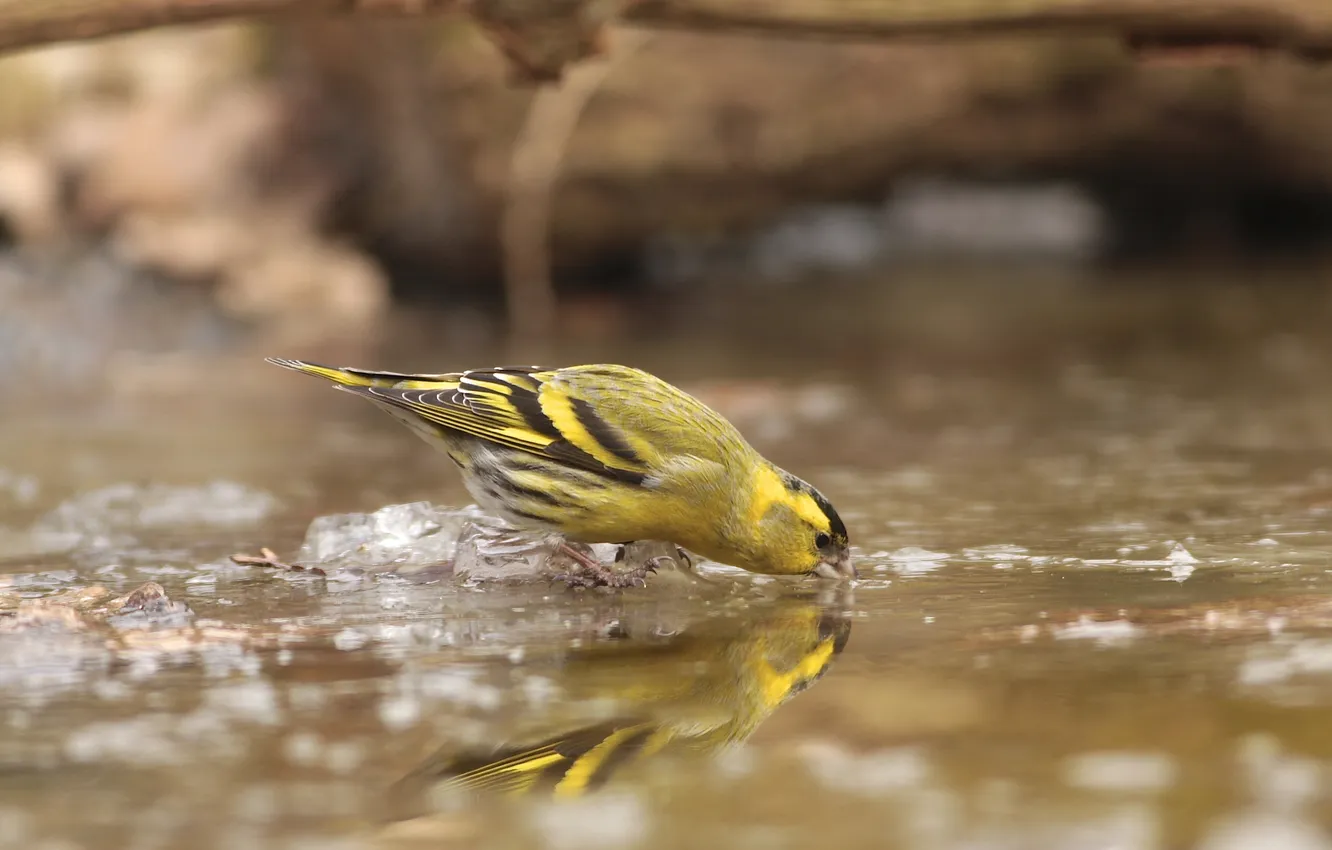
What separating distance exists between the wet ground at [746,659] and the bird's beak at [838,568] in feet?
0.11

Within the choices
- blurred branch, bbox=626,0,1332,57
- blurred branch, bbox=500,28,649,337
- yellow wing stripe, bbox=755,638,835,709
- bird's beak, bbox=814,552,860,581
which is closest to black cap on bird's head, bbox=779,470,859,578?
bird's beak, bbox=814,552,860,581

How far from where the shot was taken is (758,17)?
4.77 meters

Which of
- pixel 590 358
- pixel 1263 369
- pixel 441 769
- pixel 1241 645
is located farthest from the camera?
pixel 590 358

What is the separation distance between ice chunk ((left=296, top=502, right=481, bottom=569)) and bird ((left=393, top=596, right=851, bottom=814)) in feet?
2.82

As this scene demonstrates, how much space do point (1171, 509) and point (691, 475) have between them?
4.54 ft

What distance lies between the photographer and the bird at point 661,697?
7.05ft

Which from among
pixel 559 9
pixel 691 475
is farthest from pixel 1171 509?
pixel 559 9

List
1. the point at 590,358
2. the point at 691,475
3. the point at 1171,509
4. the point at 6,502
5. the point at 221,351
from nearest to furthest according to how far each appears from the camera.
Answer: the point at 691,475, the point at 1171,509, the point at 6,502, the point at 590,358, the point at 221,351

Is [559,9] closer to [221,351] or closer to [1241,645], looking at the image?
[1241,645]

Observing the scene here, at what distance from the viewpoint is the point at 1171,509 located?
4152 millimetres

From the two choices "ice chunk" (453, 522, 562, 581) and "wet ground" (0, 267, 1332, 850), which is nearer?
"wet ground" (0, 267, 1332, 850)

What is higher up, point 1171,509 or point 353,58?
point 353,58

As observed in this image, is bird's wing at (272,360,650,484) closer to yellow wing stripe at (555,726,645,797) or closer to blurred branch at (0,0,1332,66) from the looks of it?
blurred branch at (0,0,1332,66)

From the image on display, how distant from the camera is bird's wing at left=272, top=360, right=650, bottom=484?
3615 millimetres
